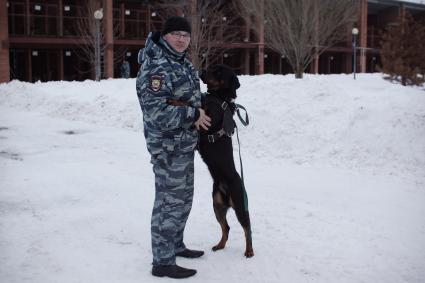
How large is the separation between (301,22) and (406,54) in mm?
6847

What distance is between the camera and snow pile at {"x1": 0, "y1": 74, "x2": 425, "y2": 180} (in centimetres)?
850

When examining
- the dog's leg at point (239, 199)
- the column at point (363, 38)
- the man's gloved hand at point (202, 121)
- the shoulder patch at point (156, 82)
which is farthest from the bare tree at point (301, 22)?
the column at point (363, 38)

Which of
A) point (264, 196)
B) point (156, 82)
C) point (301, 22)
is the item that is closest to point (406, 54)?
point (301, 22)

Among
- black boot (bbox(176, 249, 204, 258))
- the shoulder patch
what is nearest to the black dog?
black boot (bbox(176, 249, 204, 258))

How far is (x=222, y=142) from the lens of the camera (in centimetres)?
400

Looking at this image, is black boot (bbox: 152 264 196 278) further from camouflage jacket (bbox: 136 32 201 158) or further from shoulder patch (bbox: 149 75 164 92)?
shoulder patch (bbox: 149 75 164 92)

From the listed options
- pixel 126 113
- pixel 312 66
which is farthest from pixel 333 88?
pixel 312 66

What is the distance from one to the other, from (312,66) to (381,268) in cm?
3735

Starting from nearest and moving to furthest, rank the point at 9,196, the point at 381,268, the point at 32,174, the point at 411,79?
the point at 381,268 < the point at 9,196 < the point at 32,174 < the point at 411,79

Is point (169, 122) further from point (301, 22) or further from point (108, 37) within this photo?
point (108, 37)

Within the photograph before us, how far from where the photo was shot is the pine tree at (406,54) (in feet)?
41.0

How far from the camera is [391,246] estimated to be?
444 cm

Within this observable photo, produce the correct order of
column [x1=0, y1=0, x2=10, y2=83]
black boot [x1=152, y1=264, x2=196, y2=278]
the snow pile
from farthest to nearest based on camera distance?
column [x1=0, y1=0, x2=10, y2=83]
the snow pile
black boot [x1=152, y1=264, x2=196, y2=278]

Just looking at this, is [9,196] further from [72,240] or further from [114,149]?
[114,149]
